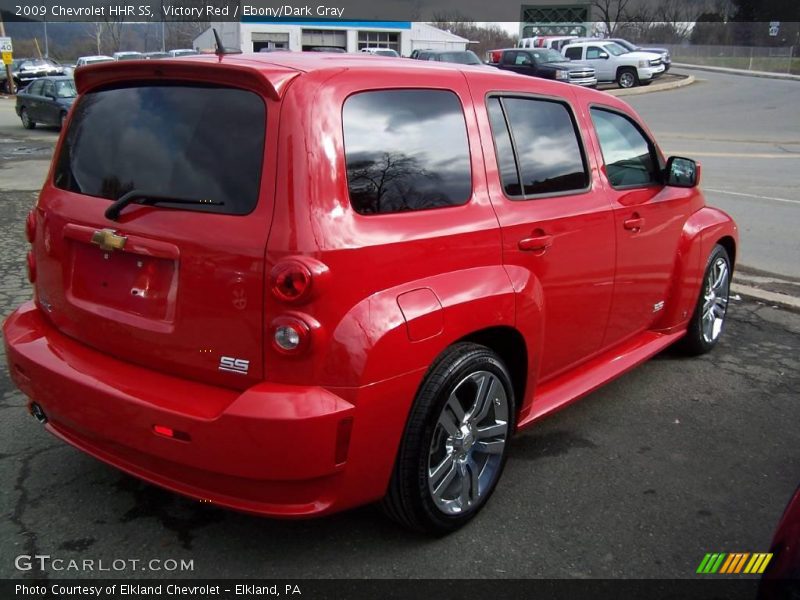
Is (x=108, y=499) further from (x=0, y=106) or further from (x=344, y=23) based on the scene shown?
(x=344, y=23)

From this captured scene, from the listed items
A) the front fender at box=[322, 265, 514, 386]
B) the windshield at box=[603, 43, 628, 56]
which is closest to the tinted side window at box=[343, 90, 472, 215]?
the front fender at box=[322, 265, 514, 386]

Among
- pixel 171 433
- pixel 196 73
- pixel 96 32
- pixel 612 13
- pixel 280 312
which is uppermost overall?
pixel 612 13

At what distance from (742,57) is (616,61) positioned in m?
28.8

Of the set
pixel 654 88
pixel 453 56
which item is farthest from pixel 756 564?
pixel 654 88

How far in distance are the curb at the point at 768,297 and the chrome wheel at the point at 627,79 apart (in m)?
28.8

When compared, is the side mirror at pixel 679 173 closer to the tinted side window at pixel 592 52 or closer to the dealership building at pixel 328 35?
the tinted side window at pixel 592 52

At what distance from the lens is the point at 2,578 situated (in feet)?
8.78

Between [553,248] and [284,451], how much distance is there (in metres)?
1.64

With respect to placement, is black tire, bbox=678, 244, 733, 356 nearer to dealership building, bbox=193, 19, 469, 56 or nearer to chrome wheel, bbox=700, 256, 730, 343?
chrome wheel, bbox=700, 256, 730, 343

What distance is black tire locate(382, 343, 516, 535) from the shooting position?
2.73 meters

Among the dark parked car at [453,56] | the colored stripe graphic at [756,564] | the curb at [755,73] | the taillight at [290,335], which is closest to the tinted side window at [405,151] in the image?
the taillight at [290,335]

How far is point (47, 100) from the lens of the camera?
21.9 metres

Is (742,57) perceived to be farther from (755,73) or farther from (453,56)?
(453,56)

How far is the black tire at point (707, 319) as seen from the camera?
16.1 ft
